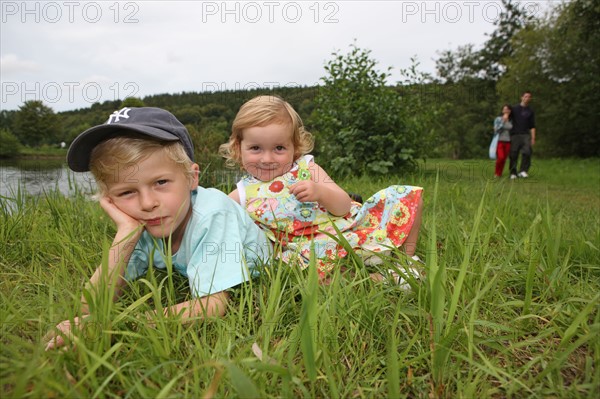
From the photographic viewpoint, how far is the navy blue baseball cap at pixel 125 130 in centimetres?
149

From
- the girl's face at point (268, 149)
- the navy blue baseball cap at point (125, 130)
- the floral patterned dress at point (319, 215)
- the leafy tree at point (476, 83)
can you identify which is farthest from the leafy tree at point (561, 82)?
the navy blue baseball cap at point (125, 130)

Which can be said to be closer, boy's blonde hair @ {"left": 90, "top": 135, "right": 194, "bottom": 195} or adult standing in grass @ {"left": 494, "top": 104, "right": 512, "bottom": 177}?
boy's blonde hair @ {"left": 90, "top": 135, "right": 194, "bottom": 195}

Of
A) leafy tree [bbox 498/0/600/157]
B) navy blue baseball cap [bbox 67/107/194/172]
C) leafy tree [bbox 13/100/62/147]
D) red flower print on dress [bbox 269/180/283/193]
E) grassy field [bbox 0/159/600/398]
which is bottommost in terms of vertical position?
grassy field [bbox 0/159/600/398]

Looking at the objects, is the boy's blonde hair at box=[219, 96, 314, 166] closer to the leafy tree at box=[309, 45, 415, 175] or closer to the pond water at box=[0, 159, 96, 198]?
the pond water at box=[0, 159, 96, 198]

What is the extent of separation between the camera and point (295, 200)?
221cm

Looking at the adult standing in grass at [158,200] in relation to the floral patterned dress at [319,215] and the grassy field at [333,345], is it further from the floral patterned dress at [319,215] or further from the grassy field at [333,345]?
the floral patterned dress at [319,215]

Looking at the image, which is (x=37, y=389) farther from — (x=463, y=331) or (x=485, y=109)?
(x=485, y=109)

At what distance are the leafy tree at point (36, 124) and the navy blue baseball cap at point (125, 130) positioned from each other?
2503mm

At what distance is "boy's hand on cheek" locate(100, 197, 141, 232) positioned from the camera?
154 cm

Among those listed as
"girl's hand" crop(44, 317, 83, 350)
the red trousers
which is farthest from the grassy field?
the red trousers

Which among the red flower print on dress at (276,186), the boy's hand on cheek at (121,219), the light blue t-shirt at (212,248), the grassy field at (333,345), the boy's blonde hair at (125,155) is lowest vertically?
the grassy field at (333,345)

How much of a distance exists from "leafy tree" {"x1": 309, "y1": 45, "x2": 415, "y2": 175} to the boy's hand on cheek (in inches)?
201

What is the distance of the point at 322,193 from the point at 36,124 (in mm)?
3191

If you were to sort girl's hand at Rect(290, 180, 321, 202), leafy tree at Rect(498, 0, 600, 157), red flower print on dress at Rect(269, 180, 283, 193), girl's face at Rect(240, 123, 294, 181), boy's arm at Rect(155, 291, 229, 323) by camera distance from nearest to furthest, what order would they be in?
boy's arm at Rect(155, 291, 229, 323), girl's hand at Rect(290, 180, 321, 202), girl's face at Rect(240, 123, 294, 181), red flower print on dress at Rect(269, 180, 283, 193), leafy tree at Rect(498, 0, 600, 157)
